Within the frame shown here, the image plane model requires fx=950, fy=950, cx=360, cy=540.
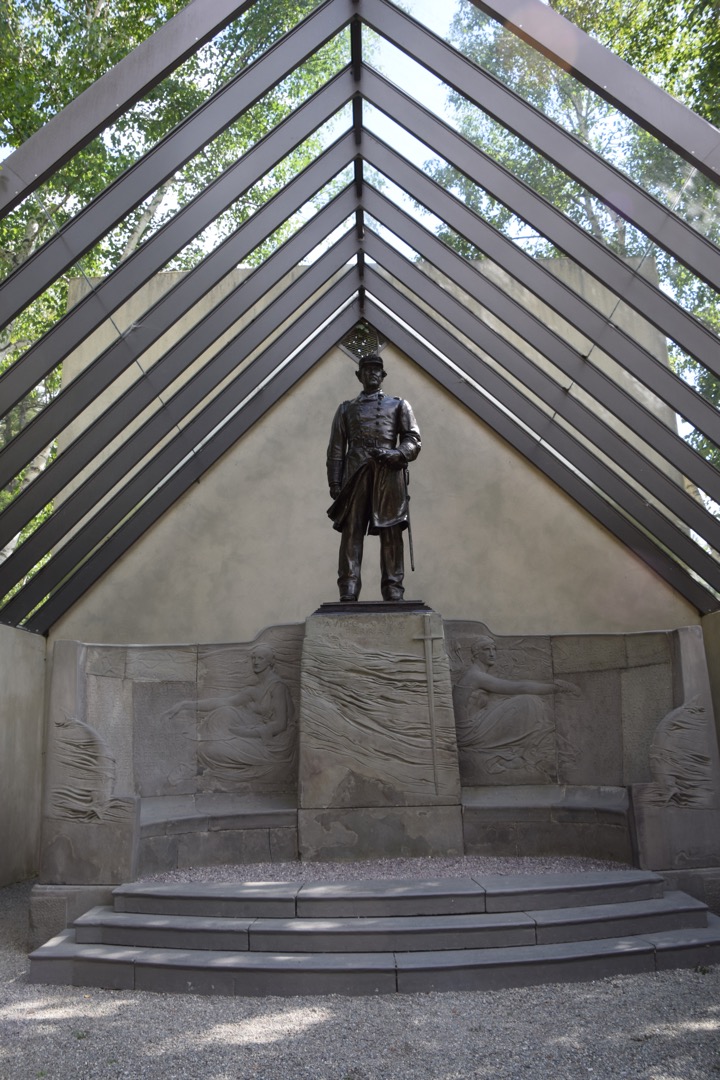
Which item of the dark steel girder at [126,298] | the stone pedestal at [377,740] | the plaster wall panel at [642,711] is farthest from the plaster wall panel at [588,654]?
the dark steel girder at [126,298]

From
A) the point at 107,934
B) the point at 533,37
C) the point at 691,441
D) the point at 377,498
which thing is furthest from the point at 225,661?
the point at 533,37

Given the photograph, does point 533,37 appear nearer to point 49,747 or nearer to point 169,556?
point 49,747

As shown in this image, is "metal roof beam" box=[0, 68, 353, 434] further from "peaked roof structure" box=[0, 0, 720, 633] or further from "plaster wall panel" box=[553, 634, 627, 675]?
"plaster wall panel" box=[553, 634, 627, 675]

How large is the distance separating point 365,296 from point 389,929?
28.1ft

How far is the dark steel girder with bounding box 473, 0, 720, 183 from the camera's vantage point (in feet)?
18.3

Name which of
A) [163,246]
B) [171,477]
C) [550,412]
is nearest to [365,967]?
[163,246]

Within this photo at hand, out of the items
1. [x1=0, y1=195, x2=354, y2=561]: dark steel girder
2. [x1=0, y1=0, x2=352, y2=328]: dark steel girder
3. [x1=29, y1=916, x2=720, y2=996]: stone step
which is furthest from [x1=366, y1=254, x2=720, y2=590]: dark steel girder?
[x1=29, y1=916, x2=720, y2=996]: stone step

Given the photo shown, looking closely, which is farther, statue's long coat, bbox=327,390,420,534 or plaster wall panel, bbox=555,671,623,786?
plaster wall panel, bbox=555,671,623,786

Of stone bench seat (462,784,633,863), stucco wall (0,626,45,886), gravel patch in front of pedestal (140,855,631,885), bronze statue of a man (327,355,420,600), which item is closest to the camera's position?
gravel patch in front of pedestal (140,855,631,885)

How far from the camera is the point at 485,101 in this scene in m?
7.16

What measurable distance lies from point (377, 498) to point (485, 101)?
3.24 m

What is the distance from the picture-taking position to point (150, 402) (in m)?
9.45

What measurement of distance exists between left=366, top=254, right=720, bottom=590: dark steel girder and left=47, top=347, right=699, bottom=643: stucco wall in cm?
141

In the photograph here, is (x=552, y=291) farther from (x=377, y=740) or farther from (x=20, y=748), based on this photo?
(x=20, y=748)
